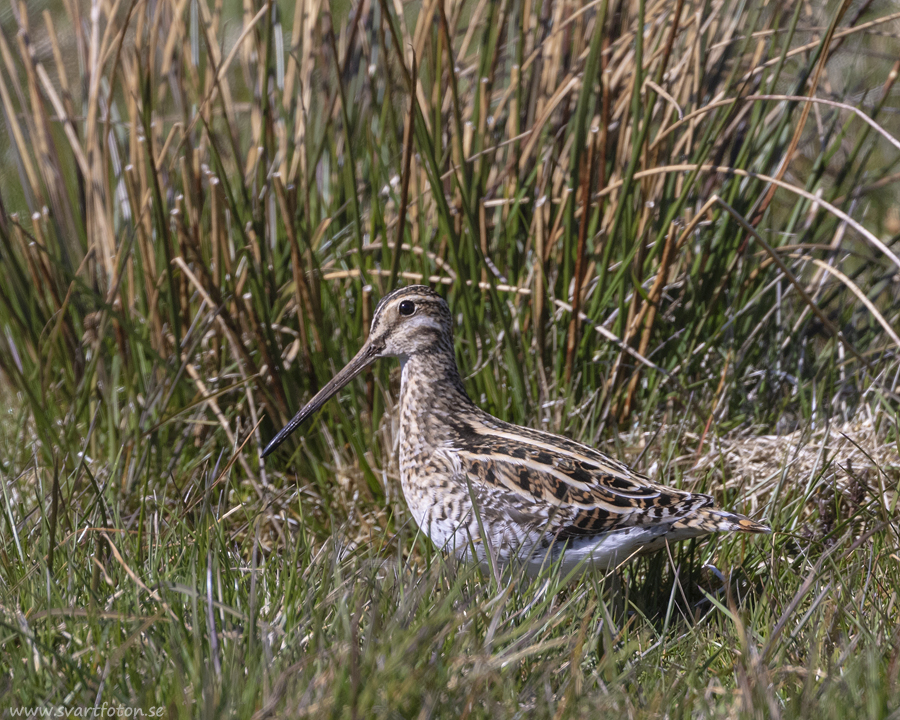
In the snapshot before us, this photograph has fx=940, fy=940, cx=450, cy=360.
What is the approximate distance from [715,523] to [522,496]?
0.62m

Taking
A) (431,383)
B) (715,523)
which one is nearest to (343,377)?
(431,383)

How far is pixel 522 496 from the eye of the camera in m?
3.12

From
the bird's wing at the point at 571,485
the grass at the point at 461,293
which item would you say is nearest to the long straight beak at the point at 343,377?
the grass at the point at 461,293

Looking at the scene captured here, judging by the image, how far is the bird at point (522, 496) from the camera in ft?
9.80

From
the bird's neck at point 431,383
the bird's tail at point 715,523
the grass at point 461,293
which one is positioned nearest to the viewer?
the bird's tail at point 715,523

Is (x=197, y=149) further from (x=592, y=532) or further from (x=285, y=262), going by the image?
(x=592, y=532)

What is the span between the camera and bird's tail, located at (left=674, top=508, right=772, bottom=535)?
9.62ft

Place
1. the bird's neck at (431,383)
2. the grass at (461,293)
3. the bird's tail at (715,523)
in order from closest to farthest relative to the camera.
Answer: the bird's tail at (715,523) < the grass at (461,293) < the bird's neck at (431,383)

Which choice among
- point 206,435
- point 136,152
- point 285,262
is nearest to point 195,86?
point 136,152

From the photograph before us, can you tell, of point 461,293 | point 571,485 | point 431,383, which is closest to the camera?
point 571,485

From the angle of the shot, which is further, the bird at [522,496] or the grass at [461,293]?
the grass at [461,293]

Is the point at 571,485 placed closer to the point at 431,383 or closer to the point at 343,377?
the point at 431,383

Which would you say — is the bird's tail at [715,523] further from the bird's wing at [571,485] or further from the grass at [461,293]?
the grass at [461,293]

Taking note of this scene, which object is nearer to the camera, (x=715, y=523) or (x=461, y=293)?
(x=715, y=523)
